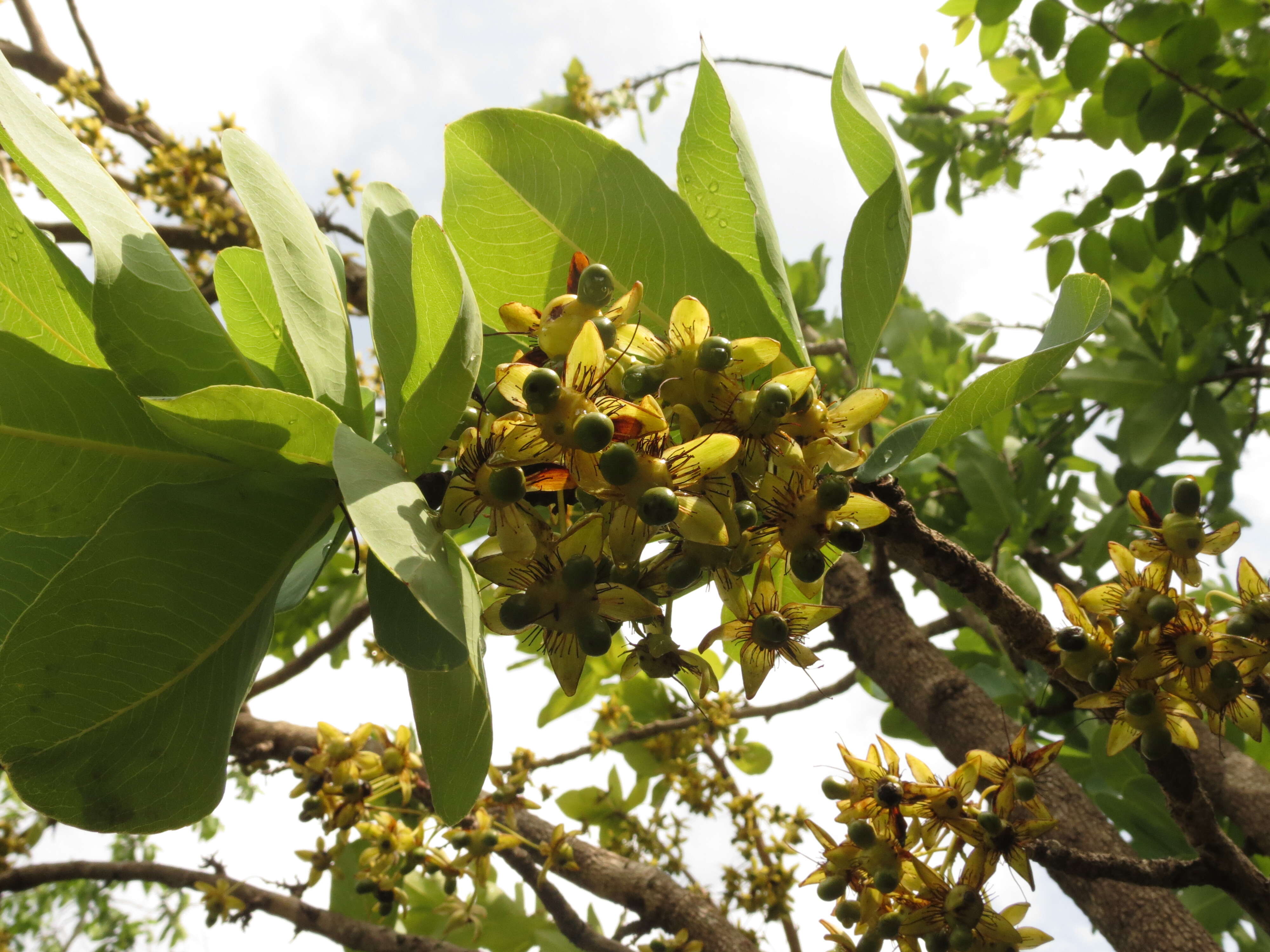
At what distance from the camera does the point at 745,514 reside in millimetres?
787

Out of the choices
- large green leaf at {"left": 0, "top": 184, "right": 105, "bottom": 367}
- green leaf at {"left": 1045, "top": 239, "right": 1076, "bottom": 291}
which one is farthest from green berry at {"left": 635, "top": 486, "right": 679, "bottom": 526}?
green leaf at {"left": 1045, "top": 239, "right": 1076, "bottom": 291}

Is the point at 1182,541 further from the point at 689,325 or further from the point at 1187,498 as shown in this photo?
the point at 689,325

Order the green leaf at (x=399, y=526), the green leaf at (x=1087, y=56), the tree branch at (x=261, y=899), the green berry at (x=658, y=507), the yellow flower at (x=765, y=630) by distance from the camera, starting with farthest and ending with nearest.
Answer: the tree branch at (x=261, y=899) → the green leaf at (x=1087, y=56) → the yellow flower at (x=765, y=630) → the green berry at (x=658, y=507) → the green leaf at (x=399, y=526)

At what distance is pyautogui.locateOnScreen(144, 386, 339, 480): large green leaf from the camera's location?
63 centimetres

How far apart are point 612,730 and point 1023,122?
2.39 metres

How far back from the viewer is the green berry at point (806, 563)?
0.80 m

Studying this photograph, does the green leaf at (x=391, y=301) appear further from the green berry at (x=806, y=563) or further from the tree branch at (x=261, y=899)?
the tree branch at (x=261, y=899)

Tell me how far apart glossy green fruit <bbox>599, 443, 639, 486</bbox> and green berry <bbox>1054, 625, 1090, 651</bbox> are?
0.61 m

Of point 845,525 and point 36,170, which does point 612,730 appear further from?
point 36,170

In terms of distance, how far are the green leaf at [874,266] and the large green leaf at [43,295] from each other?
0.71 metres

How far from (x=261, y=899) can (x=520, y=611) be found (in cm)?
213

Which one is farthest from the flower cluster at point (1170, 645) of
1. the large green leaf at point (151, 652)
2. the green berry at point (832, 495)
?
the large green leaf at point (151, 652)

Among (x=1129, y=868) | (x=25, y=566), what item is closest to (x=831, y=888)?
(x=1129, y=868)

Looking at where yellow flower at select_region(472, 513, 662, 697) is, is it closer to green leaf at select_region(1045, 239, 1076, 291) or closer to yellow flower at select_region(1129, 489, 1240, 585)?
yellow flower at select_region(1129, 489, 1240, 585)
